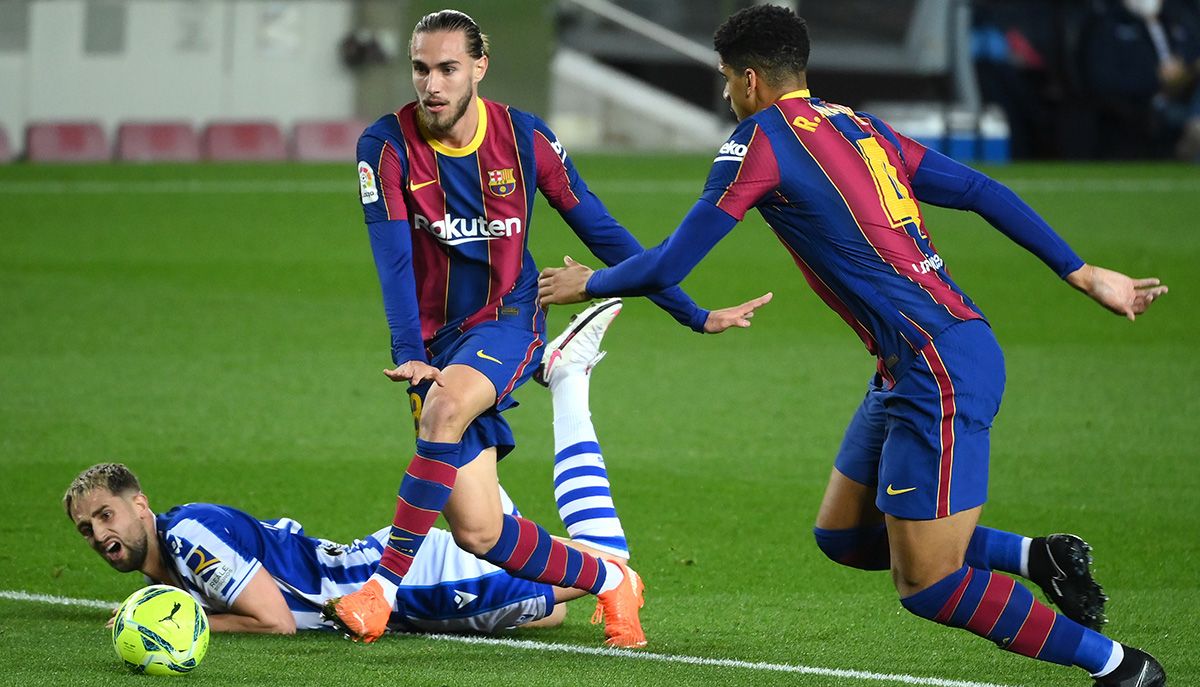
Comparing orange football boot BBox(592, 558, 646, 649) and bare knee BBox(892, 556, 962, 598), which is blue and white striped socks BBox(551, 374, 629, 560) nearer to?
orange football boot BBox(592, 558, 646, 649)

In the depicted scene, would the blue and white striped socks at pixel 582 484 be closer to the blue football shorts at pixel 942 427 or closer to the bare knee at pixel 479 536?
the bare knee at pixel 479 536

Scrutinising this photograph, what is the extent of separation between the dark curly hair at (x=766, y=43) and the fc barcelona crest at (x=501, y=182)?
3.16 ft

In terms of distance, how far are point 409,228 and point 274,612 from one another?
1.29m

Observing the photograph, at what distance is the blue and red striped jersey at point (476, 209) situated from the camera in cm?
544

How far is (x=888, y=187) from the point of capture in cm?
481

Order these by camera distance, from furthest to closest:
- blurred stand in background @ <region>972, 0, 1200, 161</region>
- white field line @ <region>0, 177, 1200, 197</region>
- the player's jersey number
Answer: blurred stand in background @ <region>972, 0, 1200, 161</region>
white field line @ <region>0, 177, 1200, 197</region>
the player's jersey number

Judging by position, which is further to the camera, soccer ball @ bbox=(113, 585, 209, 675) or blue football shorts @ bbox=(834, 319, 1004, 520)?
soccer ball @ bbox=(113, 585, 209, 675)

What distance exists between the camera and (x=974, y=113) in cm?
2205

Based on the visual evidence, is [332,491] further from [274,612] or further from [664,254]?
[664,254]

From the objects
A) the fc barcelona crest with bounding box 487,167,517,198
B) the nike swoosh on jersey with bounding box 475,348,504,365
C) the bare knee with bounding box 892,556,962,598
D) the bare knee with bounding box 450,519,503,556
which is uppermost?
the fc barcelona crest with bounding box 487,167,517,198

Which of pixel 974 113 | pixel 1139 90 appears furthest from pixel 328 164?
pixel 1139 90

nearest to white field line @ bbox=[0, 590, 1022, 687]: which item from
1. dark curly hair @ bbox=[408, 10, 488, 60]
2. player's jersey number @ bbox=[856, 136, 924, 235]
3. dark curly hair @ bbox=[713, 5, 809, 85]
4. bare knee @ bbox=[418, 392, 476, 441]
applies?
bare knee @ bbox=[418, 392, 476, 441]

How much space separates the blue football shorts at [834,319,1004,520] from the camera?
4617mm

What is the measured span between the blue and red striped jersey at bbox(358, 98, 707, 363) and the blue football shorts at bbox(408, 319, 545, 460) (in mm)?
57
